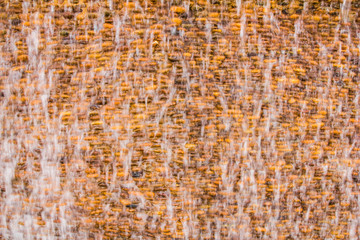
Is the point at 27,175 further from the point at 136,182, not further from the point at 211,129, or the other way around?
the point at 211,129

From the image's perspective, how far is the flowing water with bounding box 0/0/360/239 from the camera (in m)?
1.10

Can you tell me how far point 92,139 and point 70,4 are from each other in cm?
68

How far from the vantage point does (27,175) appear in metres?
1.16

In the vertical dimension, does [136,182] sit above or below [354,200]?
above

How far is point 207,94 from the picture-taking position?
1105 millimetres

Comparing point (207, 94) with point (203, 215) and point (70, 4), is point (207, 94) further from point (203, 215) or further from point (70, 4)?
point (70, 4)

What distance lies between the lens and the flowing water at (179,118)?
110cm

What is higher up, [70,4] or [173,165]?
[70,4]

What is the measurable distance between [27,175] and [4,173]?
13cm

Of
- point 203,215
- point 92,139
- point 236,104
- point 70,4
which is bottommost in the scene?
point 203,215

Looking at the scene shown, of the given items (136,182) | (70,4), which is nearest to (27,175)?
(136,182)

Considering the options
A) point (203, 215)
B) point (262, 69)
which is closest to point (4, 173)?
point (203, 215)

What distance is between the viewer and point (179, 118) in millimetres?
1099

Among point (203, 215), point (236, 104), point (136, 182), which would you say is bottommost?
point (203, 215)
